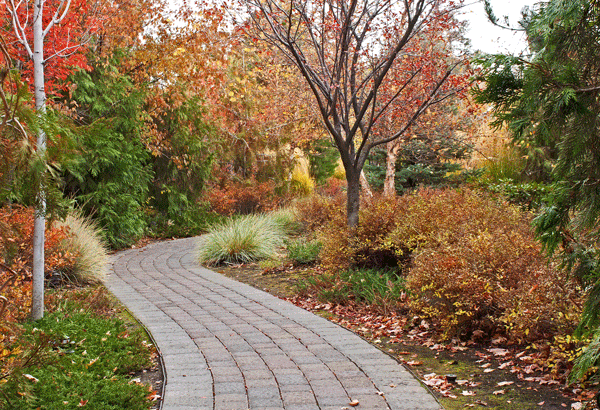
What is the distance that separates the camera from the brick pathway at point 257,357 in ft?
11.0

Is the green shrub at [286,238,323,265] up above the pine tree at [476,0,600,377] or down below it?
below

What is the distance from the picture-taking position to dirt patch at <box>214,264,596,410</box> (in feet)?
10.7

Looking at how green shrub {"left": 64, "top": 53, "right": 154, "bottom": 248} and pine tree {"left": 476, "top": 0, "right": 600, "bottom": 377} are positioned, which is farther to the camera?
green shrub {"left": 64, "top": 53, "right": 154, "bottom": 248}

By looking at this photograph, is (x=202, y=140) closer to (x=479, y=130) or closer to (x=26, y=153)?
(x=479, y=130)

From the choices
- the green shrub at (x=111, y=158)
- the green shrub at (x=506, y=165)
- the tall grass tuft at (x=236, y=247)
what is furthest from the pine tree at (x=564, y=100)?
the green shrub at (x=506, y=165)

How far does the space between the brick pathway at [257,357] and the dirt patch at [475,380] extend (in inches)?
7.1

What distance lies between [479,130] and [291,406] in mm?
13063

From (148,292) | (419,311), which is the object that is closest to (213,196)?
(148,292)

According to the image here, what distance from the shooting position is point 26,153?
2.46 metres

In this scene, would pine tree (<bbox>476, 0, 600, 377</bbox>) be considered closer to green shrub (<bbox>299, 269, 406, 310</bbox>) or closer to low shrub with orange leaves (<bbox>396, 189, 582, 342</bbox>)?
low shrub with orange leaves (<bbox>396, 189, 582, 342</bbox>)

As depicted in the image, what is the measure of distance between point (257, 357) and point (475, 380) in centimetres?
172

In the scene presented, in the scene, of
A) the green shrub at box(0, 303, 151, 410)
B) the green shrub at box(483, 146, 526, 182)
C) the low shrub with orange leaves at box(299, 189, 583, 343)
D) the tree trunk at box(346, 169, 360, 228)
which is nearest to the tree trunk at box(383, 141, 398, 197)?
the green shrub at box(483, 146, 526, 182)

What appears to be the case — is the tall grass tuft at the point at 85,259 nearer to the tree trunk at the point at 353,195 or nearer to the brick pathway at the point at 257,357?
the brick pathway at the point at 257,357

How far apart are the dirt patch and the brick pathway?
0.59 ft
